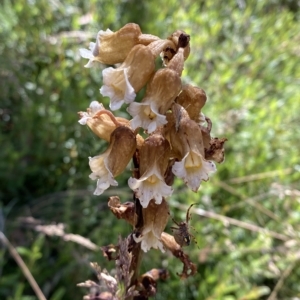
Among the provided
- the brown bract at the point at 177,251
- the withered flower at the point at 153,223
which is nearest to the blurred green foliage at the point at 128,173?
the brown bract at the point at 177,251

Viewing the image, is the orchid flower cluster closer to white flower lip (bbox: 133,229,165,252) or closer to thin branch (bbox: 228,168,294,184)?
white flower lip (bbox: 133,229,165,252)

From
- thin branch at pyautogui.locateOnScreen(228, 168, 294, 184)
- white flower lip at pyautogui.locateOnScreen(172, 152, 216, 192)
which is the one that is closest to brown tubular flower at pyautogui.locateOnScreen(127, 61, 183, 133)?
white flower lip at pyautogui.locateOnScreen(172, 152, 216, 192)

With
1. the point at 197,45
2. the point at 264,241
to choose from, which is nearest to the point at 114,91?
the point at 264,241

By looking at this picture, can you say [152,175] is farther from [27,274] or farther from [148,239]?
[27,274]

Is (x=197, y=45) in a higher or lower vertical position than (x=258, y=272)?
higher

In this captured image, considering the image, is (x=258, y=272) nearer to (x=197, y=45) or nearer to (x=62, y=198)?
(x=62, y=198)
